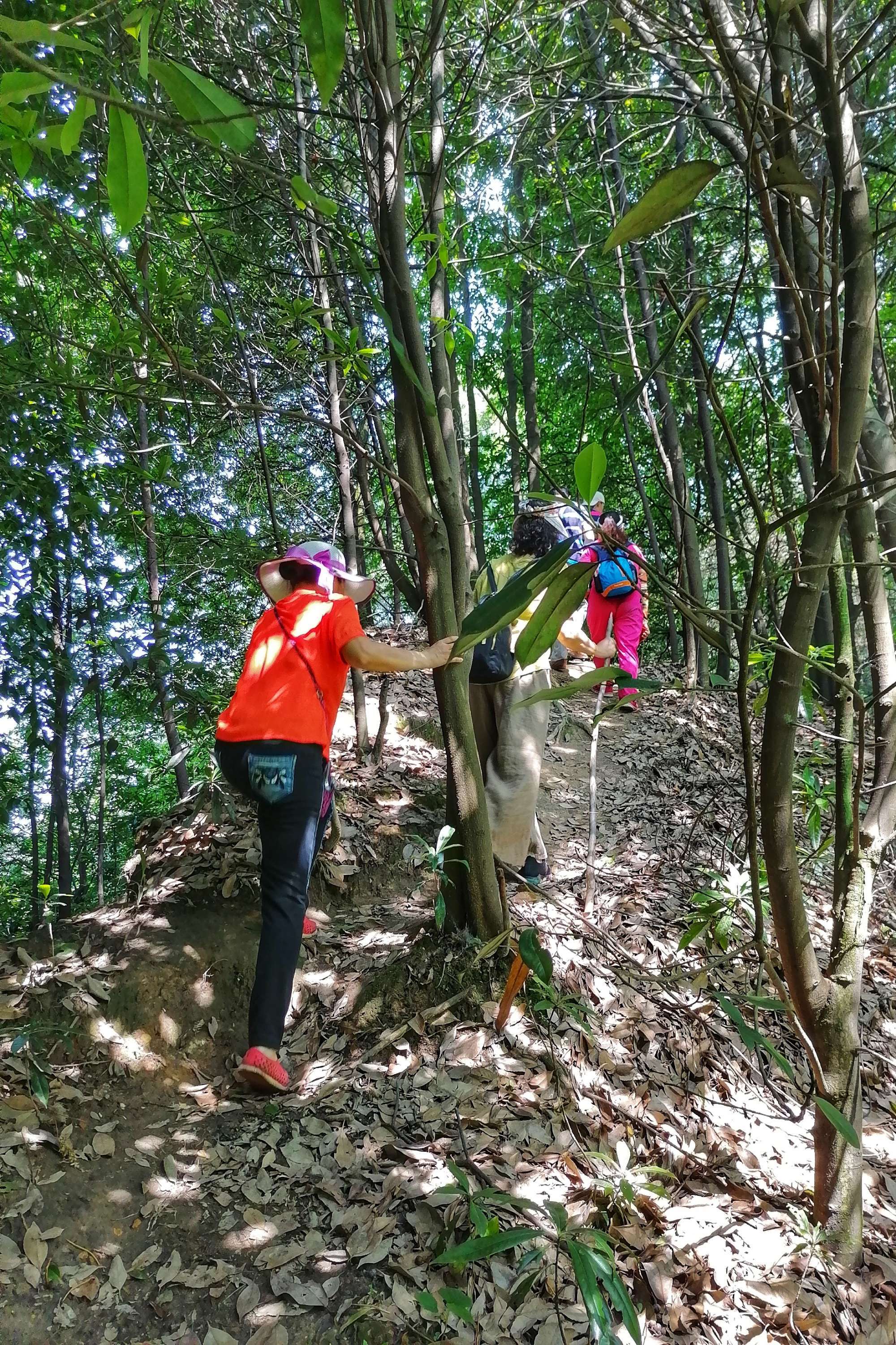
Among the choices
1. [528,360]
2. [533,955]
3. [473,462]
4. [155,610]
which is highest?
[528,360]

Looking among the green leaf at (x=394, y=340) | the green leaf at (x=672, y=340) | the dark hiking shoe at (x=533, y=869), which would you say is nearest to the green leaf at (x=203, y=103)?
the green leaf at (x=672, y=340)

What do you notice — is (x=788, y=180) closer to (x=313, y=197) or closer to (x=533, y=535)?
(x=313, y=197)

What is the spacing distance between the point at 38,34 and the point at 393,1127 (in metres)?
2.85

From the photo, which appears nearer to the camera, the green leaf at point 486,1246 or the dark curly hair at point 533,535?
the green leaf at point 486,1246

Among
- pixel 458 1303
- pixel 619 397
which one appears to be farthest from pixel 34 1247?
pixel 619 397

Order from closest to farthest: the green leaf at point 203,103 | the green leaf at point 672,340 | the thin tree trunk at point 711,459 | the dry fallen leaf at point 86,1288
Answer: the green leaf at point 203,103, the green leaf at point 672,340, the dry fallen leaf at point 86,1288, the thin tree trunk at point 711,459

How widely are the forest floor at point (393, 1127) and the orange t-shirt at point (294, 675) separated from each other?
1.08 meters

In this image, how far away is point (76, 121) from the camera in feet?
2.74

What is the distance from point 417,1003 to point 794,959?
168 cm

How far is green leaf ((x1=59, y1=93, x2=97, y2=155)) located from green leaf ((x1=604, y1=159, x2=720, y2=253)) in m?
0.62

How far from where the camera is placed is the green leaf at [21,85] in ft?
2.52

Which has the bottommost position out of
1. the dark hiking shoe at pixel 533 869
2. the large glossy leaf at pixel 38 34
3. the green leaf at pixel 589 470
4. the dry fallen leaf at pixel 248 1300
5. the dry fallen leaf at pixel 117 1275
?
the dry fallen leaf at pixel 248 1300

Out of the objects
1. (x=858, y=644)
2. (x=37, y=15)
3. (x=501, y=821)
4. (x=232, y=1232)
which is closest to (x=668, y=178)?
(x=232, y=1232)

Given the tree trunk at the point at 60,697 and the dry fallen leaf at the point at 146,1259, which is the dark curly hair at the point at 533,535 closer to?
the tree trunk at the point at 60,697
